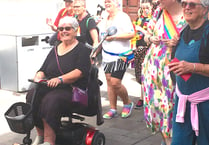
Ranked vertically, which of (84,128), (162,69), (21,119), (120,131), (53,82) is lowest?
(120,131)

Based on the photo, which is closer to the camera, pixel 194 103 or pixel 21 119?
pixel 194 103

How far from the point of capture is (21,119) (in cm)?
460

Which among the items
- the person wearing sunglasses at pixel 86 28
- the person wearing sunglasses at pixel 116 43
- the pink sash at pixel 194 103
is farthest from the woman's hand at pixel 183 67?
the person wearing sunglasses at pixel 86 28

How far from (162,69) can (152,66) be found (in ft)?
0.47

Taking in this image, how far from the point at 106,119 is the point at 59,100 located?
1917 mm

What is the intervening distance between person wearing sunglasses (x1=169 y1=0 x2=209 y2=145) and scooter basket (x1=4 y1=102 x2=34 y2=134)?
170 cm

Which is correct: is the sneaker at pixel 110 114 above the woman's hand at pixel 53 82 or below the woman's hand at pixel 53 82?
below

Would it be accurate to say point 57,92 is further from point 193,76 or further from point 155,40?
point 193,76

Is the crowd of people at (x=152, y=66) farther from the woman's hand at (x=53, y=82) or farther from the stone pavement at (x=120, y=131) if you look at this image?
the stone pavement at (x=120, y=131)

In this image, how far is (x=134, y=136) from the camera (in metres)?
5.74

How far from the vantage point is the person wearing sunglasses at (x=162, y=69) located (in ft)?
14.4

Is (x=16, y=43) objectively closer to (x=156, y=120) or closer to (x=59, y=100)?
(x=59, y=100)

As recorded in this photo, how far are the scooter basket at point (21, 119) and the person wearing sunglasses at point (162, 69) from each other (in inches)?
49.0

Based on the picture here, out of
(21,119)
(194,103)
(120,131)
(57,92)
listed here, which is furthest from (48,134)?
(194,103)
